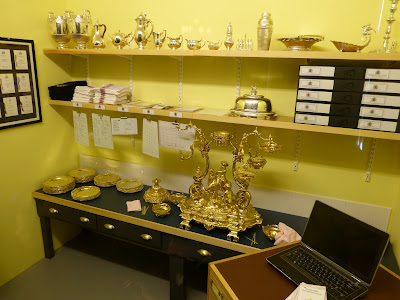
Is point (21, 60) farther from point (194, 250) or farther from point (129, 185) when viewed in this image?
point (194, 250)

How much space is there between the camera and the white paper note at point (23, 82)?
1.97m

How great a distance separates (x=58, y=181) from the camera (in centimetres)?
226

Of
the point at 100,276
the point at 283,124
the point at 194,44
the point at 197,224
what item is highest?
the point at 194,44

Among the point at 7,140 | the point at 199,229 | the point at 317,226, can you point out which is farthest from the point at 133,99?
the point at 317,226

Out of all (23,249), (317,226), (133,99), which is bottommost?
(23,249)

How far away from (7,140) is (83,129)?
51cm

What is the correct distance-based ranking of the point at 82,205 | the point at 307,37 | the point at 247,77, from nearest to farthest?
the point at 307,37, the point at 247,77, the point at 82,205

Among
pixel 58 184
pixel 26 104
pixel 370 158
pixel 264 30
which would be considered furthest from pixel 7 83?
pixel 370 158

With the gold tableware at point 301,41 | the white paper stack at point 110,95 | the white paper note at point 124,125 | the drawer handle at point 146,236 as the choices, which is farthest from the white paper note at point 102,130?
the gold tableware at point 301,41

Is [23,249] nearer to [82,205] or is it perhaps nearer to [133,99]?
[82,205]

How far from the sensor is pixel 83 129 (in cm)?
230

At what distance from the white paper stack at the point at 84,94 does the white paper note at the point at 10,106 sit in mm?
371

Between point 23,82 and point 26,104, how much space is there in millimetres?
149

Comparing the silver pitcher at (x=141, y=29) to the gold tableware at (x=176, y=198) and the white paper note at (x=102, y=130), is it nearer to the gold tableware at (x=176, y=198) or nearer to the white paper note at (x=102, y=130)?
the white paper note at (x=102, y=130)
